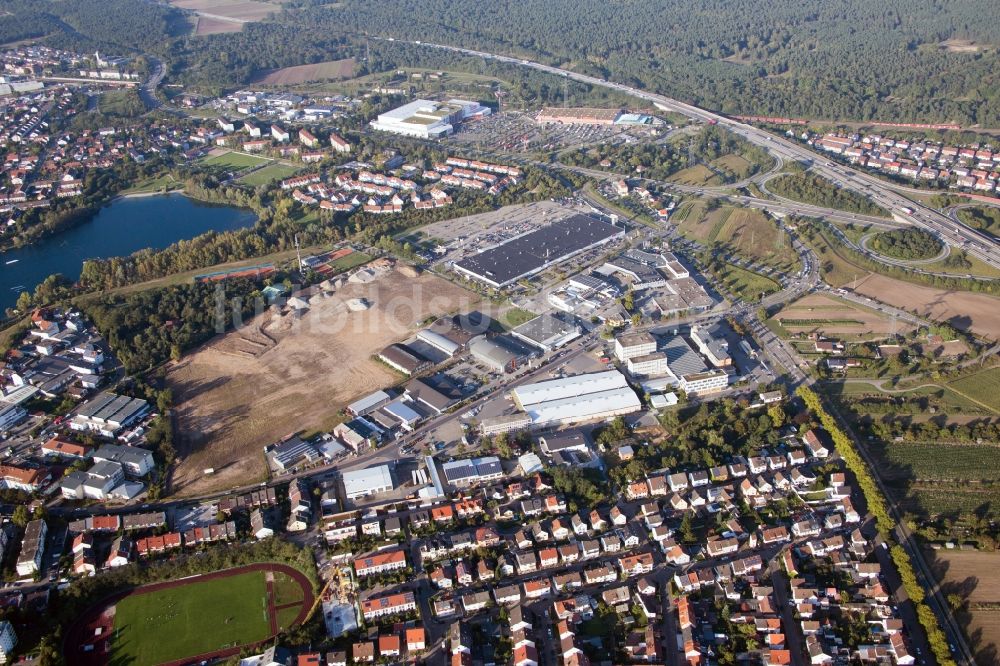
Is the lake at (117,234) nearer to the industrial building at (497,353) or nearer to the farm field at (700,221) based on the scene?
the industrial building at (497,353)

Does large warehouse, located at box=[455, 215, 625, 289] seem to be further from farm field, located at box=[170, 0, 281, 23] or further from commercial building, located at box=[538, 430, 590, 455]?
farm field, located at box=[170, 0, 281, 23]

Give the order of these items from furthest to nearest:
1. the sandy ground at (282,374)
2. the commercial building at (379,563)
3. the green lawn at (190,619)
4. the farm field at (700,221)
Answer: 1. the farm field at (700,221)
2. the sandy ground at (282,374)
3. the commercial building at (379,563)
4. the green lawn at (190,619)

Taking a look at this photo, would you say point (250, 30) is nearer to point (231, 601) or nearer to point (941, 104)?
point (941, 104)

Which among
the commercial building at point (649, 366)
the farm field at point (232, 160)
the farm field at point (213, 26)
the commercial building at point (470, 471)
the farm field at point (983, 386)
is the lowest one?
the farm field at point (213, 26)

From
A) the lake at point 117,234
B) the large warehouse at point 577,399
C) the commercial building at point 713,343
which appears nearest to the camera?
the large warehouse at point 577,399

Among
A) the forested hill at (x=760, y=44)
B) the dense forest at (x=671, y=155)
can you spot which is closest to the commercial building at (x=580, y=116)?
the dense forest at (x=671, y=155)

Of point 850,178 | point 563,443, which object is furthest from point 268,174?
point 850,178

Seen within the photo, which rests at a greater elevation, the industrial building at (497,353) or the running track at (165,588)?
the industrial building at (497,353)
